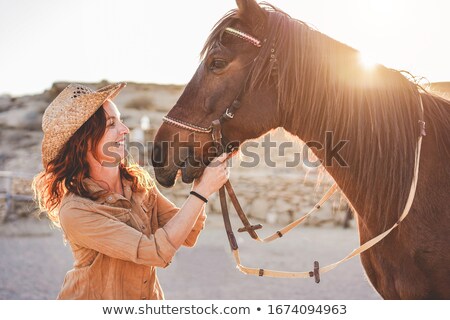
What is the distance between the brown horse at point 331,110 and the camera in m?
2.39

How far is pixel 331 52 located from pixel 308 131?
1.36 feet

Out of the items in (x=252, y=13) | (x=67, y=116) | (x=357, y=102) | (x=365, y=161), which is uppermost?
(x=252, y=13)

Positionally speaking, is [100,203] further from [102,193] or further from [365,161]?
[365,161]

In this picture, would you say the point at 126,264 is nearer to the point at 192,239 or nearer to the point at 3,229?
the point at 192,239

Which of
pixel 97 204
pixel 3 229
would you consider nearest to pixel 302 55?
pixel 97 204

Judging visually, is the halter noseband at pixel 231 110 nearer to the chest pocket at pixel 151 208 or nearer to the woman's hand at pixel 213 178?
the woman's hand at pixel 213 178

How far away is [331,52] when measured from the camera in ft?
8.02

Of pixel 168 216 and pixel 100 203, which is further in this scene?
pixel 168 216

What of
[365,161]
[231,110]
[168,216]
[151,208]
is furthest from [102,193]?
[365,161]

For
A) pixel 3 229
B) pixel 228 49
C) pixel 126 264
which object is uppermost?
pixel 228 49

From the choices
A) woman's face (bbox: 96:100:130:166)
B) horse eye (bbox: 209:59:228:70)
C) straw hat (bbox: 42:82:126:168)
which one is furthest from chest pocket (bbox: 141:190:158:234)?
horse eye (bbox: 209:59:228:70)

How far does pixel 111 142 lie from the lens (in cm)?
255

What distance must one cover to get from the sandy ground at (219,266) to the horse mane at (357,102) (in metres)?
5.16

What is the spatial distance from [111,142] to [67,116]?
0.26 meters
